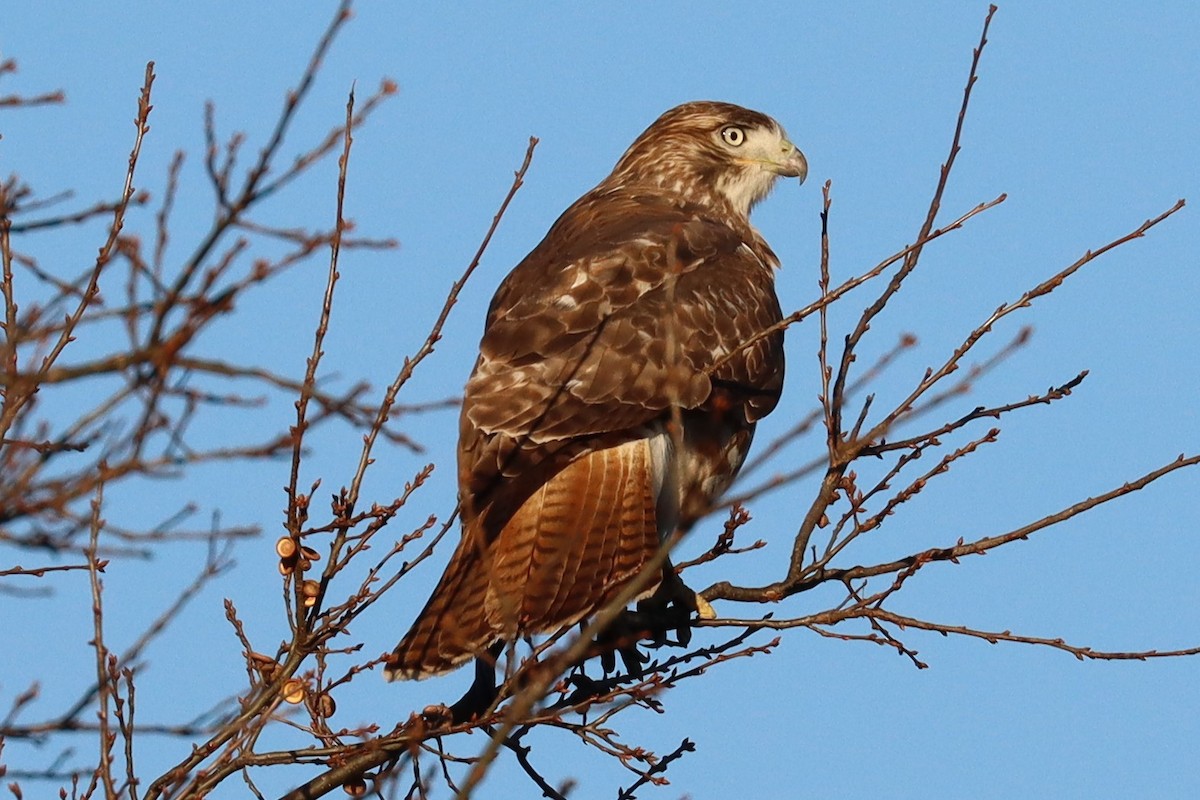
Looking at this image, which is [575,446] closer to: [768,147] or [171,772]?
[171,772]

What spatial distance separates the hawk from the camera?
19.4 ft

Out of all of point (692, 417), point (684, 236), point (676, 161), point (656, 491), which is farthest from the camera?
A: point (676, 161)

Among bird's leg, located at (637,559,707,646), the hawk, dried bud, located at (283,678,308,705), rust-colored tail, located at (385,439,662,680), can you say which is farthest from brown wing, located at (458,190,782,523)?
dried bud, located at (283,678,308,705)

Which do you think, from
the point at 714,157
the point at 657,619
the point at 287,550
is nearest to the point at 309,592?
the point at 287,550

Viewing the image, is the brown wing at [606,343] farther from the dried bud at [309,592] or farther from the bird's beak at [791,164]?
the bird's beak at [791,164]

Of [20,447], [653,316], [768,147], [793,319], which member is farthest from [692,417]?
[20,447]

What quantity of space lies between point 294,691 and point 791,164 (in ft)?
14.8

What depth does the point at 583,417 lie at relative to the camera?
6273mm

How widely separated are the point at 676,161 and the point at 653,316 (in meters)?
2.25

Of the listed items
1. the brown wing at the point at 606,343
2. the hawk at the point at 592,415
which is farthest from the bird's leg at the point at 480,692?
the brown wing at the point at 606,343

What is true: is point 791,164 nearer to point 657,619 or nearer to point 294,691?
point 657,619

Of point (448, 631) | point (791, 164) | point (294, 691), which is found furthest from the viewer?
point (791, 164)

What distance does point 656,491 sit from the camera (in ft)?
21.1

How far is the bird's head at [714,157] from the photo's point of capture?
342 inches
